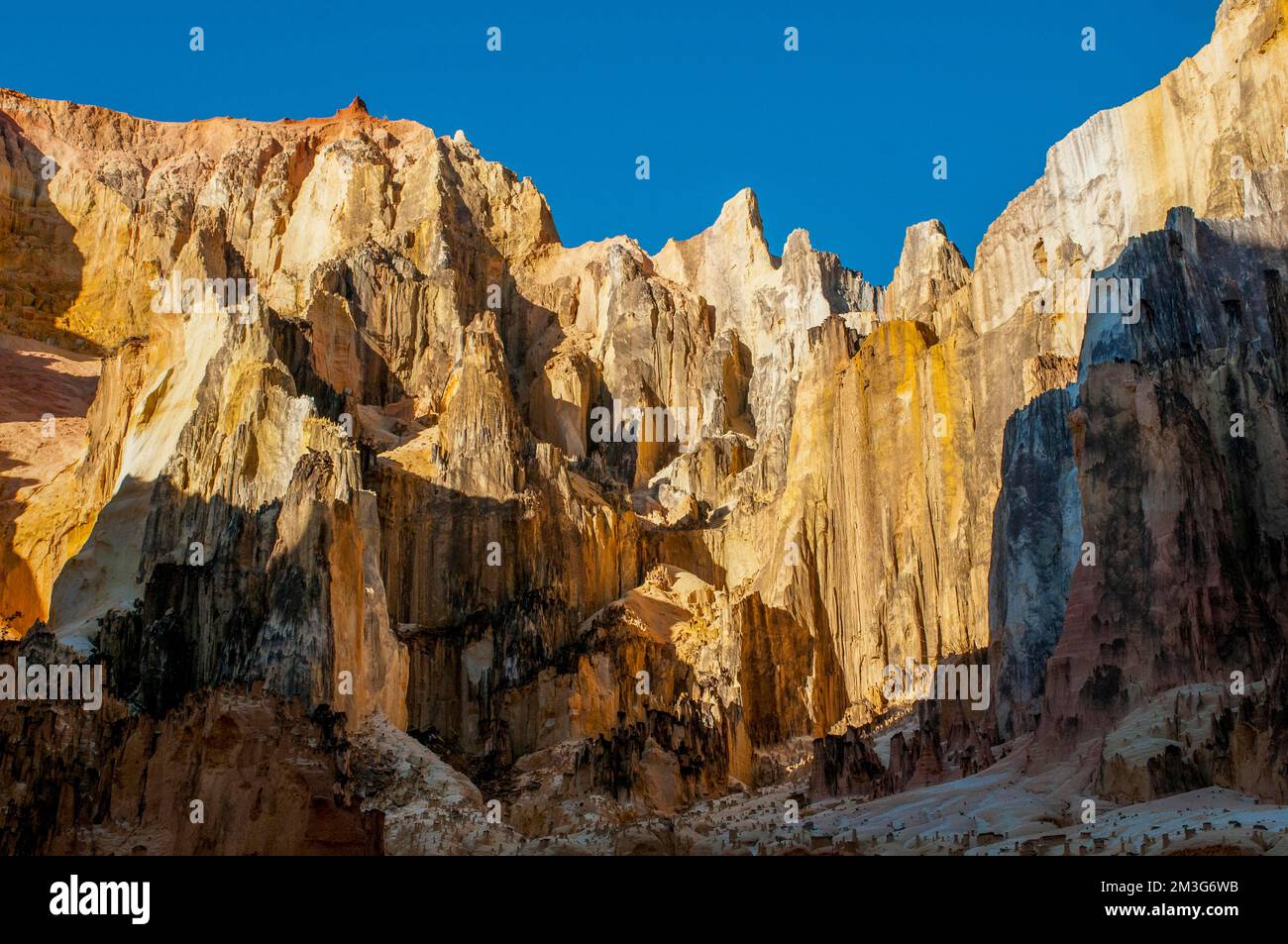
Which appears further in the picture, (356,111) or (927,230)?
(356,111)

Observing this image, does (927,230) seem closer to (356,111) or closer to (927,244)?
(927,244)

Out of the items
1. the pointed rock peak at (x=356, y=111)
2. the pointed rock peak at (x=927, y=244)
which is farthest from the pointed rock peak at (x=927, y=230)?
the pointed rock peak at (x=356, y=111)

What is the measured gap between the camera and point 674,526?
90.2 m

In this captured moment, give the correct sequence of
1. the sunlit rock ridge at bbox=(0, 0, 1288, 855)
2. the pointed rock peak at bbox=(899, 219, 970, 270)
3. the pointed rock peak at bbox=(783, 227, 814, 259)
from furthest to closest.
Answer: the pointed rock peak at bbox=(783, 227, 814, 259) < the pointed rock peak at bbox=(899, 219, 970, 270) < the sunlit rock ridge at bbox=(0, 0, 1288, 855)

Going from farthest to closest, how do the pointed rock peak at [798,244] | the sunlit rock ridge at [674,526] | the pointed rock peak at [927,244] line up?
the pointed rock peak at [798,244], the pointed rock peak at [927,244], the sunlit rock ridge at [674,526]

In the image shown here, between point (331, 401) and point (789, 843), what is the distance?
43.9 meters

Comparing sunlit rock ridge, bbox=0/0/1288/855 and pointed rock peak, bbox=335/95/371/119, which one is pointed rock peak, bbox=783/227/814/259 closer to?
sunlit rock ridge, bbox=0/0/1288/855

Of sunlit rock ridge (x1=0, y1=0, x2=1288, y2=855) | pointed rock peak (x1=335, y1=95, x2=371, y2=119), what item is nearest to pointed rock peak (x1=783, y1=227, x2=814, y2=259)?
sunlit rock ridge (x1=0, y1=0, x2=1288, y2=855)

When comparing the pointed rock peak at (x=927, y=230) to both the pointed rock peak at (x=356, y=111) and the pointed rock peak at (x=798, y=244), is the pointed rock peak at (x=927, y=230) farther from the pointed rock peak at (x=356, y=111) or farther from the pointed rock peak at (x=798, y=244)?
the pointed rock peak at (x=356, y=111)

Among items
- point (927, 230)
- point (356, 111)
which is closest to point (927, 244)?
point (927, 230)

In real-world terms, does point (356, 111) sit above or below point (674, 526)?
above

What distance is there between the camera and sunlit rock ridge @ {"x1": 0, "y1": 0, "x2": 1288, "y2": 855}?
145 feet

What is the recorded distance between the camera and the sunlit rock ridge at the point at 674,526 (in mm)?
44188

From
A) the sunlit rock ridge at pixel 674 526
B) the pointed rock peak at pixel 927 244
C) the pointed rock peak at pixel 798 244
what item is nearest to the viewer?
the sunlit rock ridge at pixel 674 526
